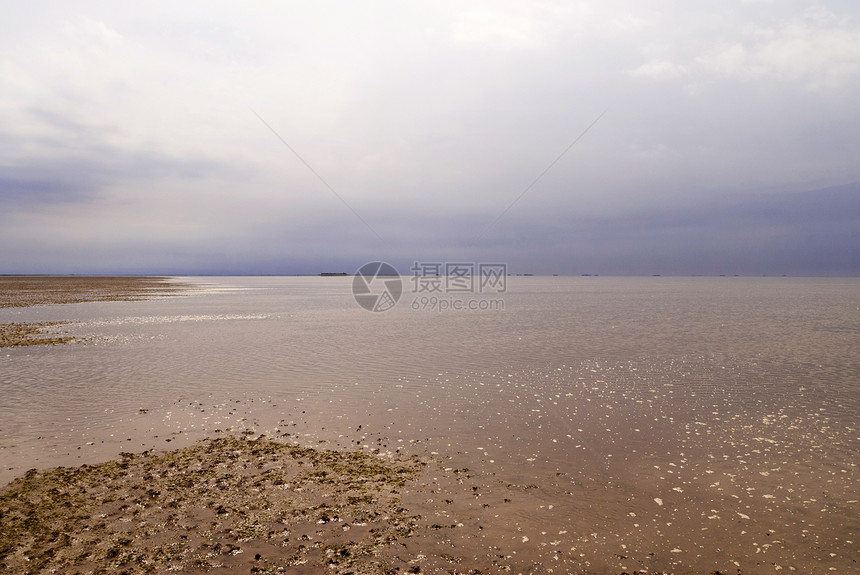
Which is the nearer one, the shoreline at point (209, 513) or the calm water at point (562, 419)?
the shoreline at point (209, 513)

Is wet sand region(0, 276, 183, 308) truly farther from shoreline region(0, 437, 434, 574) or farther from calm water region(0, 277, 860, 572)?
shoreline region(0, 437, 434, 574)

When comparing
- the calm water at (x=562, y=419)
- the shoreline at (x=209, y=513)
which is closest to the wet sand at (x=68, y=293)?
the calm water at (x=562, y=419)

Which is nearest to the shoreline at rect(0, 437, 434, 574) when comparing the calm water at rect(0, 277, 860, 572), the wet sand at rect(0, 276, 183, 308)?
the calm water at rect(0, 277, 860, 572)

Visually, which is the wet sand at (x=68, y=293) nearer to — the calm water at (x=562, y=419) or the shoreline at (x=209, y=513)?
the calm water at (x=562, y=419)

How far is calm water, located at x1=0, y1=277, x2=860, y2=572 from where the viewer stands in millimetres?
7516

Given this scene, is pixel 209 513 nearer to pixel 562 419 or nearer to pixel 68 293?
pixel 562 419

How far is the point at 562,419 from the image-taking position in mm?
13438

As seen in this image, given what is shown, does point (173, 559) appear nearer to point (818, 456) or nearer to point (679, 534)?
point (679, 534)

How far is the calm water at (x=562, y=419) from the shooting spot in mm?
7516

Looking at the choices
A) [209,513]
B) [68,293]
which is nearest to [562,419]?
[209,513]

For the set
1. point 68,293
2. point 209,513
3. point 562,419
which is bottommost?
point 562,419

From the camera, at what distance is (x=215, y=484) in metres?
8.91

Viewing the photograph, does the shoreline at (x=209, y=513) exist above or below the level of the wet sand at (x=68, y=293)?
below

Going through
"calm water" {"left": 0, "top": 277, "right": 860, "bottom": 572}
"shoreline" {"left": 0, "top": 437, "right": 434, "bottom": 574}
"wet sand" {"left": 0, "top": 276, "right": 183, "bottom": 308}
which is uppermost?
"wet sand" {"left": 0, "top": 276, "right": 183, "bottom": 308}
